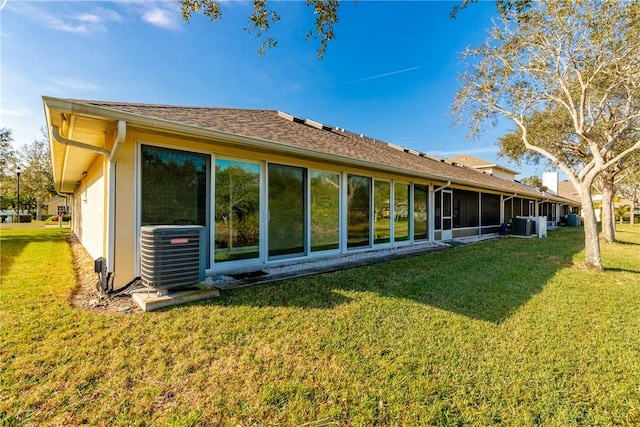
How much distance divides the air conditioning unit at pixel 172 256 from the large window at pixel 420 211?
820 cm

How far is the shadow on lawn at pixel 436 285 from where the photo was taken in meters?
4.42

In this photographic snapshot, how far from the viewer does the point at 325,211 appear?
7.53 metres

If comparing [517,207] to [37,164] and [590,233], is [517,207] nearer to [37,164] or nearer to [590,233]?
[590,233]

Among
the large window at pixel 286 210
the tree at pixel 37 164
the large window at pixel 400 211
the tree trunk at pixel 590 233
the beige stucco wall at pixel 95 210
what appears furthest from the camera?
the tree at pixel 37 164

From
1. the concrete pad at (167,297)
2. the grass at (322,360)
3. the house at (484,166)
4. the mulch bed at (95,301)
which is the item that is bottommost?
the grass at (322,360)

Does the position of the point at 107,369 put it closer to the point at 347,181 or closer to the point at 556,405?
the point at 556,405

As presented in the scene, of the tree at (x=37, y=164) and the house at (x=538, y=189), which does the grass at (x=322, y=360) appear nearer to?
the house at (x=538, y=189)

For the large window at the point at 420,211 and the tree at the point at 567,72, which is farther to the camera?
the large window at the point at 420,211

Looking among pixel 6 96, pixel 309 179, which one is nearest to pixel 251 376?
pixel 309 179

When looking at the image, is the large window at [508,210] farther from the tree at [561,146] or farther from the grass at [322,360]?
the grass at [322,360]

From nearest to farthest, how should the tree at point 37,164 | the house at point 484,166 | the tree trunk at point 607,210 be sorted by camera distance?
the tree trunk at point 607,210, the house at point 484,166, the tree at point 37,164

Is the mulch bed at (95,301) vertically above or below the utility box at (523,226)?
below

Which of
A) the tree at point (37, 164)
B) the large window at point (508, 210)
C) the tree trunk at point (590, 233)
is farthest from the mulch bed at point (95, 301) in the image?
the tree at point (37, 164)

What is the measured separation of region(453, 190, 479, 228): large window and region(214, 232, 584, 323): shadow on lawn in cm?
476
